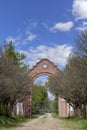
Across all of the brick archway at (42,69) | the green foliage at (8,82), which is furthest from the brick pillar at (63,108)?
the green foliage at (8,82)

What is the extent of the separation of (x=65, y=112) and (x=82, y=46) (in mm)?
46379

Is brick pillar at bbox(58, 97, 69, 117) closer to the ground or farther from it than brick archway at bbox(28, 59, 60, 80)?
closer to the ground

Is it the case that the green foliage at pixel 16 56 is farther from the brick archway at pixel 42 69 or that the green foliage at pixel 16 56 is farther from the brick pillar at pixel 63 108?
the brick pillar at pixel 63 108

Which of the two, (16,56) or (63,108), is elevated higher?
(16,56)

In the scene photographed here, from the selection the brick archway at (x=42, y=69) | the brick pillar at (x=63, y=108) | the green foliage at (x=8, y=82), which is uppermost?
the brick archway at (x=42, y=69)

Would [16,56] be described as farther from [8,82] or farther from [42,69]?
[8,82]

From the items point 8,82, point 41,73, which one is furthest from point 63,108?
point 8,82

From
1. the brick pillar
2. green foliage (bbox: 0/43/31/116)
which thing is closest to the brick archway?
the brick pillar

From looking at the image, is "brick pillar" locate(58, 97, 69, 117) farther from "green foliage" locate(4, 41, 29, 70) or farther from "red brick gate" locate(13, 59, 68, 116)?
"green foliage" locate(4, 41, 29, 70)

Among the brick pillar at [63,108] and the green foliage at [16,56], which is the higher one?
the green foliage at [16,56]

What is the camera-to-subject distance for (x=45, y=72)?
7456 centimetres

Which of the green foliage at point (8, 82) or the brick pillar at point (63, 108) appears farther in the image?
the brick pillar at point (63, 108)

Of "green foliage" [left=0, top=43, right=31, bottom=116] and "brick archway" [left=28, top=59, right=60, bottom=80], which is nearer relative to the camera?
"green foliage" [left=0, top=43, right=31, bottom=116]

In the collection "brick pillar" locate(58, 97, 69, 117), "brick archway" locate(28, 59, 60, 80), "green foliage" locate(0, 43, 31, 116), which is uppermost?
"brick archway" locate(28, 59, 60, 80)
